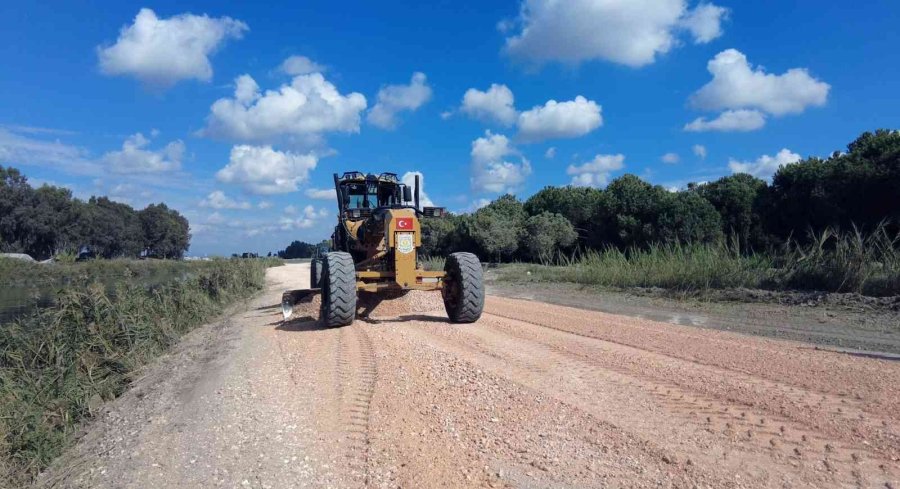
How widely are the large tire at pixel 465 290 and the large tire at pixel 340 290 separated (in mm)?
1896

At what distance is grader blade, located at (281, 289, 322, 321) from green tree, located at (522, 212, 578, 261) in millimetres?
24682

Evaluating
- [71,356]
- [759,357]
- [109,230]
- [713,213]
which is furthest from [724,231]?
[109,230]

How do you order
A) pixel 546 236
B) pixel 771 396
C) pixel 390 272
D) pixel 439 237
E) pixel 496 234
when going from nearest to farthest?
1. pixel 771 396
2. pixel 390 272
3. pixel 546 236
4. pixel 496 234
5. pixel 439 237

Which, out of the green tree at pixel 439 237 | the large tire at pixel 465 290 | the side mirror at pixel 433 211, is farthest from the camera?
the green tree at pixel 439 237

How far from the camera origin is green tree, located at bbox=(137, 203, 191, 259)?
79.9m

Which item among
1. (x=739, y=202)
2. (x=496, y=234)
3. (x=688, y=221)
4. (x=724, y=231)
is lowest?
(x=724, y=231)

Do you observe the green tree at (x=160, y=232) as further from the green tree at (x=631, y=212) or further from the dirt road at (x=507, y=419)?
the dirt road at (x=507, y=419)

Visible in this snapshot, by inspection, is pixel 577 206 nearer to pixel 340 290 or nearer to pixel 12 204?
pixel 340 290

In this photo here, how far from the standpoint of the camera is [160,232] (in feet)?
264

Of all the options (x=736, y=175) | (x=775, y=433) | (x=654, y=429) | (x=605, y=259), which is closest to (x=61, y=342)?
(x=654, y=429)

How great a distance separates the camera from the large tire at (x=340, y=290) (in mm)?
9562

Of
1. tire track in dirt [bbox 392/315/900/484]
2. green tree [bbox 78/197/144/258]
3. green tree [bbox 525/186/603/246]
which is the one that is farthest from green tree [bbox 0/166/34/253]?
tire track in dirt [bbox 392/315/900/484]

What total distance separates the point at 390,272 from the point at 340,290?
1236 millimetres

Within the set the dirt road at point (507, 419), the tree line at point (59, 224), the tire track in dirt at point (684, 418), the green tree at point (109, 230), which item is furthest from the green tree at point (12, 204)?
the tire track in dirt at point (684, 418)
